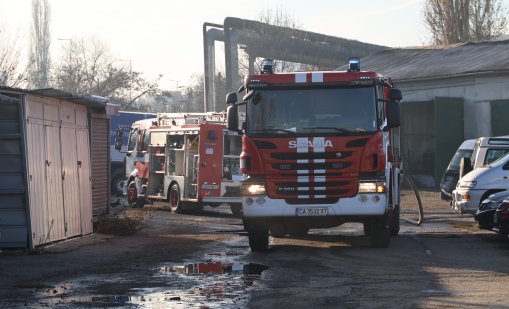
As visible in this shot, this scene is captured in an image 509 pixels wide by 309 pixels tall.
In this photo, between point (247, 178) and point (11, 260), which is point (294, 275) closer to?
point (247, 178)

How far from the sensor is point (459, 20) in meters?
60.7

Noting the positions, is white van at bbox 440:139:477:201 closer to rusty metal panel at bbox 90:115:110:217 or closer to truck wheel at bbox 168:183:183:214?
truck wheel at bbox 168:183:183:214

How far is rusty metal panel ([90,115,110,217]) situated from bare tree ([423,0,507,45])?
41.9 metres

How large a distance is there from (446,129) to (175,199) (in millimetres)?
16318

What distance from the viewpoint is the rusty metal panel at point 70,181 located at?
58.7 ft

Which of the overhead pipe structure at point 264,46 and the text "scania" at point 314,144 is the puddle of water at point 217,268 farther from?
the overhead pipe structure at point 264,46

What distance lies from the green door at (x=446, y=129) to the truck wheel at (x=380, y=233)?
24.1m

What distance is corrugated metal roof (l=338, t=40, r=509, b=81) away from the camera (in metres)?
40.3

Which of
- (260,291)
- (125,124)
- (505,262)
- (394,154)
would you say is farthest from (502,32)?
(260,291)

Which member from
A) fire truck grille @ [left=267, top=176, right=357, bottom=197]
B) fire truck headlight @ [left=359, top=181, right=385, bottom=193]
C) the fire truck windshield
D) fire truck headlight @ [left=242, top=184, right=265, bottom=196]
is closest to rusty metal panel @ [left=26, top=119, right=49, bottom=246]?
fire truck headlight @ [left=242, top=184, right=265, bottom=196]

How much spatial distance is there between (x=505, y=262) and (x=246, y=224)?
438cm

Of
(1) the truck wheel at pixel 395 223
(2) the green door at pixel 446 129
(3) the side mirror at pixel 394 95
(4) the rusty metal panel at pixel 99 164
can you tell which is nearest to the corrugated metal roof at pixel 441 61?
(2) the green door at pixel 446 129

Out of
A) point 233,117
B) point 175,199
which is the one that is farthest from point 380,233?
point 175,199

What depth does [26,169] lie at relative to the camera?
15742 millimetres
